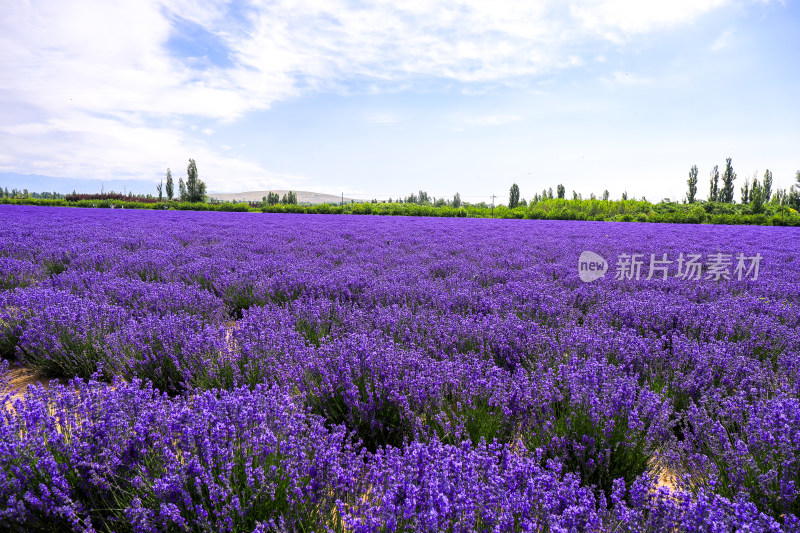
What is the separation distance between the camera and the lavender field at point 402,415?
4.05ft

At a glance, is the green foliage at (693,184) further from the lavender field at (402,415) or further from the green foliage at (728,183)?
the lavender field at (402,415)

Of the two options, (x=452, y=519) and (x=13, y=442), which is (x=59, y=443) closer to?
(x=13, y=442)

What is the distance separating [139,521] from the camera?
3.87 ft

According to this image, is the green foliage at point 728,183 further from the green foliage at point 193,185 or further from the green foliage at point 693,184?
the green foliage at point 193,185

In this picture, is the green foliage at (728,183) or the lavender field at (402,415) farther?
the green foliage at (728,183)

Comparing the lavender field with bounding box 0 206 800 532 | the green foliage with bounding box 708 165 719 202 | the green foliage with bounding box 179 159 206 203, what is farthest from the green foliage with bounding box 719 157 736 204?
the green foliage with bounding box 179 159 206 203

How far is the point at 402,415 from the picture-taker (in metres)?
1.88

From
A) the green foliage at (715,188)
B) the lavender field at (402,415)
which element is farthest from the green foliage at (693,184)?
the lavender field at (402,415)

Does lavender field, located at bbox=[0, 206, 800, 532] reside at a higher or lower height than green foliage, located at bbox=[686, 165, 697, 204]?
lower

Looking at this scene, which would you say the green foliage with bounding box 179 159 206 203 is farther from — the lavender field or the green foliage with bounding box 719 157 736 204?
the green foliage with bounding box 719 157 736 204

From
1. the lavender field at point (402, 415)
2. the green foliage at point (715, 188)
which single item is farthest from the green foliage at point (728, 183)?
the lavender field at point (402, 415)

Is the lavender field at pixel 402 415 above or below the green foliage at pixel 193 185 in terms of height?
below

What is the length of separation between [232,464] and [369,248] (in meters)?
6.07

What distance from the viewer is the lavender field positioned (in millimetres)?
1233
